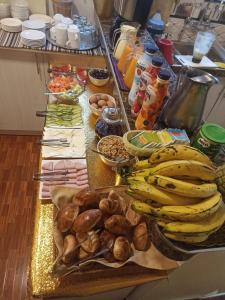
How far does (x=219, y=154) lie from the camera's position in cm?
75

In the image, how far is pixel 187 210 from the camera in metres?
0.52

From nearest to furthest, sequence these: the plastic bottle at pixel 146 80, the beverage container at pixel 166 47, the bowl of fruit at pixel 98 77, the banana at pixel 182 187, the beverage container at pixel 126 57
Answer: the banana at pixel 182 187, the plastic bottle at pixel 146 80, the beverage container at pixel 126 57, the beverage container at pixel 166 47, the bowl of fruit at pixel 98 77

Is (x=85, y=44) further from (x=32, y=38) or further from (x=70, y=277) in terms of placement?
(x=70, y=277)

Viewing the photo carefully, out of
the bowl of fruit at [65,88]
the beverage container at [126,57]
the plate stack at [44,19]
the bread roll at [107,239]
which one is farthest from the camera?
the plate stack at [44,19]

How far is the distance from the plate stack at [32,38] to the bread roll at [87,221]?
1308 millimetres

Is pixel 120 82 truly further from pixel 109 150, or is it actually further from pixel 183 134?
pixel 183 134

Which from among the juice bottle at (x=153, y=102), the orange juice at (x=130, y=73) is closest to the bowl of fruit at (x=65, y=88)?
the orange juice at (x=130, y=73)

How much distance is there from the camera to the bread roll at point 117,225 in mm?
634

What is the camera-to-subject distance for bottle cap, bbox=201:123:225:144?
0.65 metres

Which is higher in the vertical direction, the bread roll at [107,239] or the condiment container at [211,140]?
the condiment container at [211,140]

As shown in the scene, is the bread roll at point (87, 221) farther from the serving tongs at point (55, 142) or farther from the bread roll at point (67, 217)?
the serving tongs at point (55, 142)

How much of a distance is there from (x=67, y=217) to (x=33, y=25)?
4.94ft

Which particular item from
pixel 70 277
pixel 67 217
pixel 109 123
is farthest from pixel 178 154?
pixel 109 123

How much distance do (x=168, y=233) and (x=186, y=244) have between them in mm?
73
